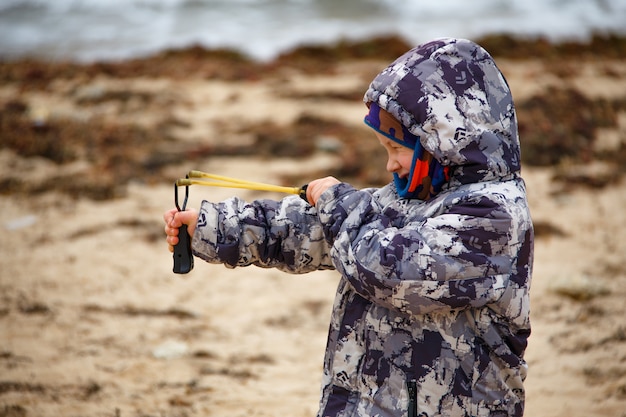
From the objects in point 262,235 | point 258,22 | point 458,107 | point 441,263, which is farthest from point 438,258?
point 258,22

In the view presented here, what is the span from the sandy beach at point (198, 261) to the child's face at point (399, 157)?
7.30 ft

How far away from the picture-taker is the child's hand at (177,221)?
2463 millimetres

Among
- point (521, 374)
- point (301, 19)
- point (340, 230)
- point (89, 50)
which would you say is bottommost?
point (521, 374)

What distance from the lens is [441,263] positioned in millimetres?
2105

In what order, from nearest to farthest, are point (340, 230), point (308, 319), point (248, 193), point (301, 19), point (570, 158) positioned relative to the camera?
point (340, 230)
point (308, 319)
point (248, 193)
point (570, 158)
point (301, 19)

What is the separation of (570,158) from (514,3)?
61.5ft

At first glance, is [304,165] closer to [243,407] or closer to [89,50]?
[243,407]

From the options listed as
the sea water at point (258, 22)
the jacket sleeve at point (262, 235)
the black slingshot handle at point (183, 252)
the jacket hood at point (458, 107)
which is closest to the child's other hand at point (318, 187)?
the jacket sleeve at point (262, 235)


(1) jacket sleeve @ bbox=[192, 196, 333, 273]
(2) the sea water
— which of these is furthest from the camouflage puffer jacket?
(2) the sea water

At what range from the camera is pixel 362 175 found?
344 inches

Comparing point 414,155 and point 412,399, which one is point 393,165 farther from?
point 412,399

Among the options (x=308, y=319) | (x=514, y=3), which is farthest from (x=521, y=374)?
(x=514, y=3)

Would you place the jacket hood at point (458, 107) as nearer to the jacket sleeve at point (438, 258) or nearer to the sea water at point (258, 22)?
the jacket sleeve at point (438, 258)

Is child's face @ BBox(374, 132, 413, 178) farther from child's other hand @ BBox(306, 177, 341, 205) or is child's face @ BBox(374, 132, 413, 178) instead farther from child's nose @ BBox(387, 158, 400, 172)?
child's other hand @ BBox(306, 177, 341, 205)
